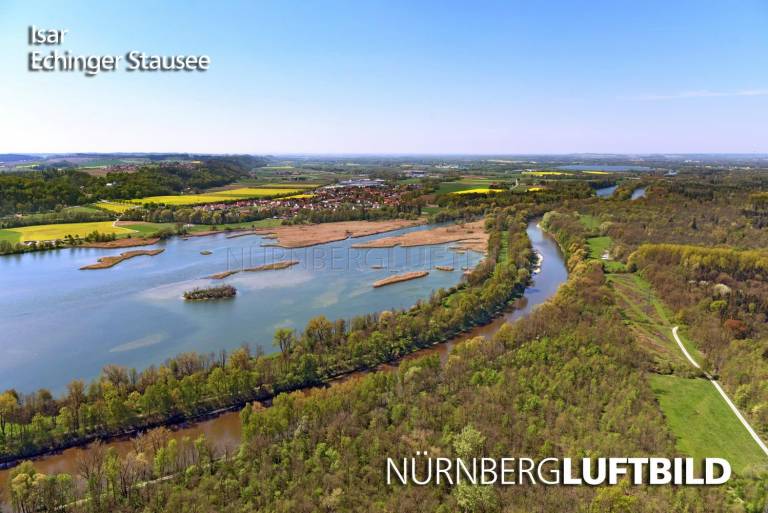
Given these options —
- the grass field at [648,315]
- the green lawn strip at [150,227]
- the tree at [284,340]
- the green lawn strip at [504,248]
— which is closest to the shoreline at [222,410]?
the tree at [284,340]

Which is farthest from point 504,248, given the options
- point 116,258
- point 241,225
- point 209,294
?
point 116,258

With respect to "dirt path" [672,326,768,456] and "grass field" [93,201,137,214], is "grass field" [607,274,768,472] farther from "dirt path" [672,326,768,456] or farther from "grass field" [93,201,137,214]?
"grass field" [93,201,137,214]

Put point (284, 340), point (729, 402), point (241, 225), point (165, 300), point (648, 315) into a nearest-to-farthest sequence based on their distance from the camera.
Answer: point (729, 402) < point (284, 340) < point (648, 315) < point (165, 300) < point (241, 225)

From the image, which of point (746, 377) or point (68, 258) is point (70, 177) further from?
point (746, 377)

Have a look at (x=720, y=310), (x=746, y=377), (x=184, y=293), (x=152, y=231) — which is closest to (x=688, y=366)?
(x=746, y=377)

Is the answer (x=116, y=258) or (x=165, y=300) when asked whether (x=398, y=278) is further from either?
(x=116, y=258)

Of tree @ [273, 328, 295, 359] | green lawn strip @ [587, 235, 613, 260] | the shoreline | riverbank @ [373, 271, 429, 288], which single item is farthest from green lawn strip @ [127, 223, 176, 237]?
green lawn strip @ [587, 235, 613, 260]

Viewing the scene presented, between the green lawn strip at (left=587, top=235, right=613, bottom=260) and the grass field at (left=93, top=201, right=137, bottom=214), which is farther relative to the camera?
the grass field at (left=93, top=201, right=137, bottom=214)
